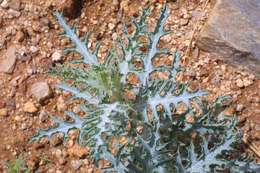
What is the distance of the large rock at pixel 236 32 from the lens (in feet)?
8.84

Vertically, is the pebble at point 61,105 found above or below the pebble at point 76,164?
above

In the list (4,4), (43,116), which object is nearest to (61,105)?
(43,116)

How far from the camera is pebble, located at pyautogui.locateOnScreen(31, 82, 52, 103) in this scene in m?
2.95

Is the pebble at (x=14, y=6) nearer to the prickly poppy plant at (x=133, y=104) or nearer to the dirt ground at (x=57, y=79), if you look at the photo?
the dirt ground at (x=57, y=79)

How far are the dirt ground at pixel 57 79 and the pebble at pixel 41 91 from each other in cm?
2

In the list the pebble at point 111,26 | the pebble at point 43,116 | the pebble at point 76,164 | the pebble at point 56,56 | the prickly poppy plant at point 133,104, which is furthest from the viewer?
the pebble at point 111,26

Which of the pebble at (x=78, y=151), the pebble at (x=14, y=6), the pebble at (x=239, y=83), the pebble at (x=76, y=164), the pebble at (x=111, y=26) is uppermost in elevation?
the pebble at (x=14, y=6)

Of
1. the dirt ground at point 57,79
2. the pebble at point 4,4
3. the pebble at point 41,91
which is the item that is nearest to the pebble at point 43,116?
the dirt ground at point 57,79

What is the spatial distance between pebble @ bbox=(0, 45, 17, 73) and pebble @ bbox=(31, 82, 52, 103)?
12.9 inches

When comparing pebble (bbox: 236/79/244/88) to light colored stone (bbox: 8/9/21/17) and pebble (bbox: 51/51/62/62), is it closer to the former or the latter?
pebble (bbox: 51/51/62/62)

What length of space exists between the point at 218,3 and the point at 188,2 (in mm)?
397

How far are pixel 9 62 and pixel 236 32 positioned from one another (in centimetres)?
231

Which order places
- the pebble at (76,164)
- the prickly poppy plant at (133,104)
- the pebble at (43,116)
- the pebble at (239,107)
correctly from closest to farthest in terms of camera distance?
the prickly poppy plant at (133,104)
the pebble at (239,107)
the pebble at (76,164)
the pebble at (43,116)

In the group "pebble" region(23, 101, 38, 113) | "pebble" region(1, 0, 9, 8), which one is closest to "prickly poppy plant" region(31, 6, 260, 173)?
"pebble" region(23, 101, 38, 113)
